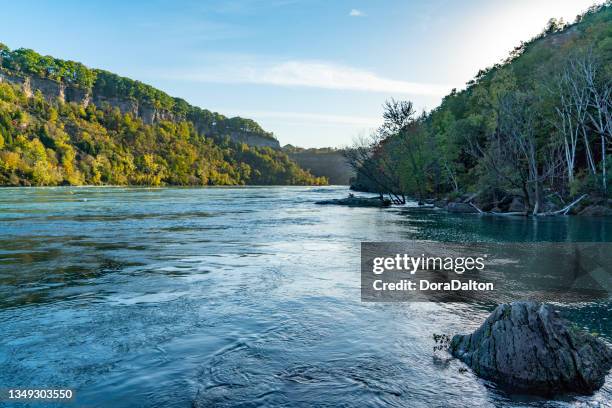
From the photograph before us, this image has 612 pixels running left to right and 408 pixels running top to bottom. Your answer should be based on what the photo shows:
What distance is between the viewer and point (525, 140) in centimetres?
5244

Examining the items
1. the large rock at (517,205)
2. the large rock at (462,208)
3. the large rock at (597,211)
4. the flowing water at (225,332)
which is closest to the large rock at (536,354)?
the flowing water at (225,332)

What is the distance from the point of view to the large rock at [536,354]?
715cm

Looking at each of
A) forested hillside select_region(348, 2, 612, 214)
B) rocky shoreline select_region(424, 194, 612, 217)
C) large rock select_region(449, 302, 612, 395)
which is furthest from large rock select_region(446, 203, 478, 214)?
large rock select_region(449, 302, 612, 395)

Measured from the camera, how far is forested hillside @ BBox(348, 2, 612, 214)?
1731 inches

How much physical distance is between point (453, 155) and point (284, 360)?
63017 mm

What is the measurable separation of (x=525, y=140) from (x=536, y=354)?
51407mm

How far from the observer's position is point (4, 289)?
1364 centimetres

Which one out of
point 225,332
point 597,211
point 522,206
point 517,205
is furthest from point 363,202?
point 225,332

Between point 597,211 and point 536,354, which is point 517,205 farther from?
point 536,354

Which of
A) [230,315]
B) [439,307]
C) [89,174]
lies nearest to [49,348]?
[230,315]

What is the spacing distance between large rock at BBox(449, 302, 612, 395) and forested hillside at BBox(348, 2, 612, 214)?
110 feet

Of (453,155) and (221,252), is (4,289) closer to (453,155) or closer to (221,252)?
(221,252)

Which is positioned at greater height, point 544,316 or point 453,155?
point 453,155

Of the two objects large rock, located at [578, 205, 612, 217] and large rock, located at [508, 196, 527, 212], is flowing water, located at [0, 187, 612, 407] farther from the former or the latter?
large rock, located at [508, 196, 527, 212]
